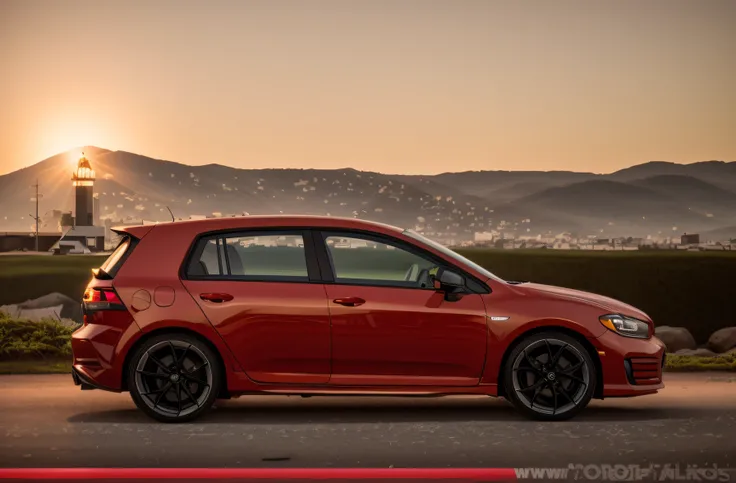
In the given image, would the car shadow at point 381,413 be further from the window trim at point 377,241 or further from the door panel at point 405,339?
the window trim at point 377,241

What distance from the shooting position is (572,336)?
32.5ft

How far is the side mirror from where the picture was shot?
966 centimetres

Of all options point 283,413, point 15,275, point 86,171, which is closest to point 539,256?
point 15,275

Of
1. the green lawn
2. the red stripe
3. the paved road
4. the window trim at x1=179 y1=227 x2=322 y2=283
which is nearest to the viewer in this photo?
the red stripe

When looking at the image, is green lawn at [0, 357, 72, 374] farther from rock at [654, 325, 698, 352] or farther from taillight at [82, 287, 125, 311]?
rock at [654, 325, 698, 352]

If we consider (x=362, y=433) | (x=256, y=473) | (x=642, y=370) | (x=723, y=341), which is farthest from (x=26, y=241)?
(x=256, y=473)

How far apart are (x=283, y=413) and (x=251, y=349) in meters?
0.89

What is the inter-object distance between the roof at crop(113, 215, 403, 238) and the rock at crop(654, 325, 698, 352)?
16.3 meters

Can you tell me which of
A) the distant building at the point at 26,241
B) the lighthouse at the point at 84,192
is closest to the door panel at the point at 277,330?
the lighthouse at the point at 84,192

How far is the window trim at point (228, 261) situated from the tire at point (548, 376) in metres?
1.76

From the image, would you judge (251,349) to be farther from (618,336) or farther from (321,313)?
(618,336)

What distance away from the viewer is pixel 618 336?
32.5 feet

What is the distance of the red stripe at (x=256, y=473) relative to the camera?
23.9 feet

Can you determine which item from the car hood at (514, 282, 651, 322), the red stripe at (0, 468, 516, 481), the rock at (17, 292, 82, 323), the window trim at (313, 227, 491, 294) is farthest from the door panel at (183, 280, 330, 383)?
the rock at (17, 292, 82, 323)
